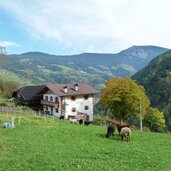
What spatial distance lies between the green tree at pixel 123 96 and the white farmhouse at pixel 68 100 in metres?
9.50

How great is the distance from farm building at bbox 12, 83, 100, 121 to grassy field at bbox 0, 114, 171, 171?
149 ft

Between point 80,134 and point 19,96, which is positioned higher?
point 19,96

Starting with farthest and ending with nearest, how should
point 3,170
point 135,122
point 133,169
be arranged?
point 135,122
point 133,169
point 3,170

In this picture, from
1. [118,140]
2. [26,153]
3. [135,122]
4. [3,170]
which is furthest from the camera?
[135,122]

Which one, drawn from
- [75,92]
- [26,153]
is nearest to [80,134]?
[26,153]

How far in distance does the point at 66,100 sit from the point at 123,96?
54.5ft

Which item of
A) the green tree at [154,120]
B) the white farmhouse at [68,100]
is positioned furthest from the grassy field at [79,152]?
the green tree at [154,120]

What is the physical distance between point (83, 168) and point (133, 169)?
3666 mm

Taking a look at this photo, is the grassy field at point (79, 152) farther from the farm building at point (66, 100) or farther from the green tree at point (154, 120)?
the green tree at point (154, 120)

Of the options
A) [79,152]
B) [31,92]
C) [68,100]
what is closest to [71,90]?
[68,100]

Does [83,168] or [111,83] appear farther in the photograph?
[111,83]

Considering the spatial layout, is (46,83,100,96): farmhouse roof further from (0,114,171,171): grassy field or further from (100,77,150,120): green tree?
(0,114,171,171): grassy field

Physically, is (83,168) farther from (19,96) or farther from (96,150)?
(19,96)

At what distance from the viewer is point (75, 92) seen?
272ft
